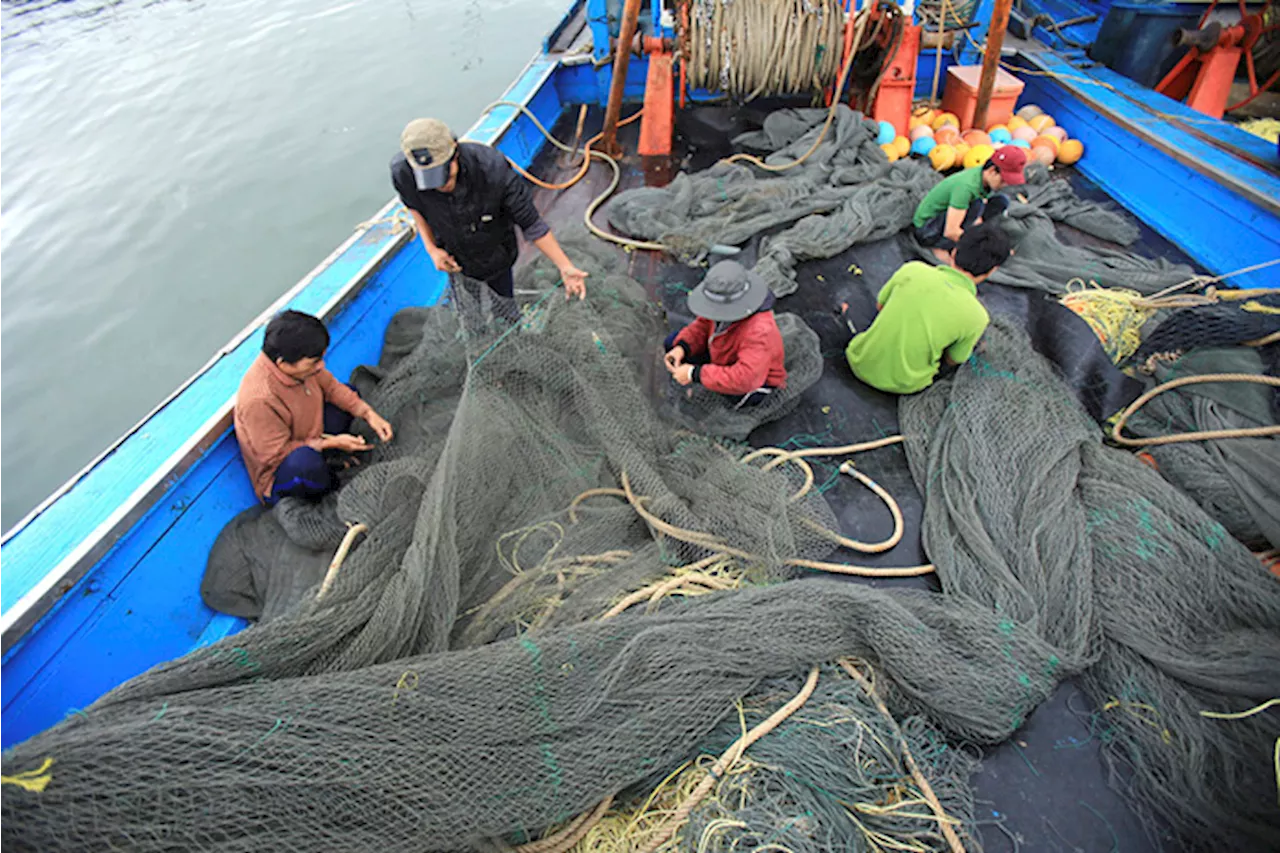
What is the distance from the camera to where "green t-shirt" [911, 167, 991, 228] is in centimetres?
418

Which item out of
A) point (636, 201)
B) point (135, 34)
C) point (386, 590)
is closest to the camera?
point (386, 590)

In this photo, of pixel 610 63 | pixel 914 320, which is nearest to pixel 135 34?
pixel 610 63

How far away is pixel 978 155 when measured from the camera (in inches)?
210

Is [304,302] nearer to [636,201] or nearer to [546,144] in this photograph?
[636,201]

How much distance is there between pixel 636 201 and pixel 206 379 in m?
3.33

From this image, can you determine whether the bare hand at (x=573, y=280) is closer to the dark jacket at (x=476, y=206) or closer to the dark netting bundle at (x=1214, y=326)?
the dark jacket at (x=476, y=206)

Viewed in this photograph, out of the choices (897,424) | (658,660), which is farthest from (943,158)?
(658,660)

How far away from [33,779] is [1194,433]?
4.33 metres

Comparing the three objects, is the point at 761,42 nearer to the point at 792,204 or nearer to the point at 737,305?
the point at 792,204

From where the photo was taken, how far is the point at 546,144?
6359 millimetres

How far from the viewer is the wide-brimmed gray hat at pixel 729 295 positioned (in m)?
2.81

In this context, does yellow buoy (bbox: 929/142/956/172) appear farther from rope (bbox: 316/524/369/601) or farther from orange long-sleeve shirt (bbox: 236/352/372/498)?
rope (bbox: 316/524/369/601)

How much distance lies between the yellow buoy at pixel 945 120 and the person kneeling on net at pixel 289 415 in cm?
610

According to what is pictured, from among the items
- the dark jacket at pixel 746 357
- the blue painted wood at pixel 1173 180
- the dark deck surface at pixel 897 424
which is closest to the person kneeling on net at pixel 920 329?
the dark deck surface at pixel 897 424
